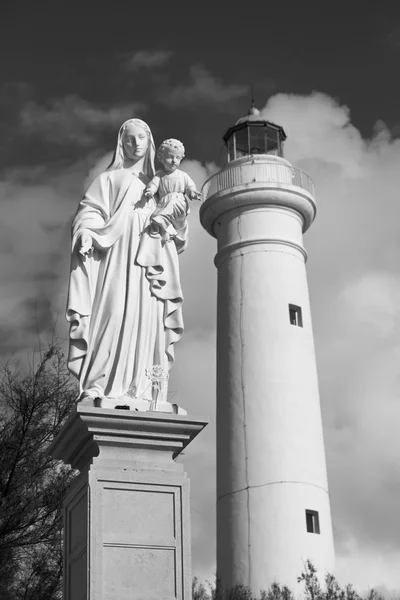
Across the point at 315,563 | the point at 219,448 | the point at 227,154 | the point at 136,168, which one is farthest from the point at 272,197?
the point at 136,168

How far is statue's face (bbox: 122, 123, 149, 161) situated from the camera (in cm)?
974

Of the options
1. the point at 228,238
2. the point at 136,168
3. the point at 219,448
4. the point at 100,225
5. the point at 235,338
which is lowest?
the point at 100,225

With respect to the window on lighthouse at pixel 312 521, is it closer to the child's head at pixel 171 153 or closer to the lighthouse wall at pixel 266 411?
the lighthouse wall at pixel 266 411

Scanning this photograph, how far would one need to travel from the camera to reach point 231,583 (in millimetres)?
27203

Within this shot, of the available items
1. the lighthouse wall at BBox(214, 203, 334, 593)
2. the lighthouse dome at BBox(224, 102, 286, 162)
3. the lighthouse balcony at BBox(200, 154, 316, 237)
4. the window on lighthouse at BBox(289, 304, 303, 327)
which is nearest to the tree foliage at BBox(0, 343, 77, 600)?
the lighthouse wall at BBox(214, 203, 334, 593)

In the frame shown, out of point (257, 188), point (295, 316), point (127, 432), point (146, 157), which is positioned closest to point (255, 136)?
point (257, 188)

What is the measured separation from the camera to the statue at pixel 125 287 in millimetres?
8961

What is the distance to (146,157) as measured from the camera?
32.5ft

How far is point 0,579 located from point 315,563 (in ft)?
46.9

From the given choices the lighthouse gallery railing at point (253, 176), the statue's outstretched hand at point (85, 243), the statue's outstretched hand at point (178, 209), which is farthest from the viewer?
the lighthouse gallery railing at point (253, 176)

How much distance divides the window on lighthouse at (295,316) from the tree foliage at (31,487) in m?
15.0

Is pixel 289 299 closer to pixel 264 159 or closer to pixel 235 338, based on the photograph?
pixel 235 338

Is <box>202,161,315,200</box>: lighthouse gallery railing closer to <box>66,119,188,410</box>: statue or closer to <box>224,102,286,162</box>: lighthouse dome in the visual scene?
<box>224,102,286,162</box>: lighthouse dome

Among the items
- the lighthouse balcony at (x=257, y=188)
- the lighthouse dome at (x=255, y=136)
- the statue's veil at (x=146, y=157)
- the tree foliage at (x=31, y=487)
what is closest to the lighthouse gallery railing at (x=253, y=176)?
the lighthouse balcony at (x=257, y=188)
